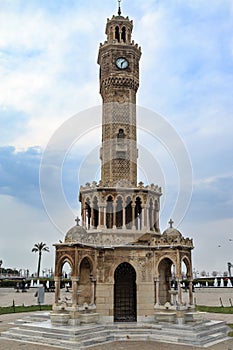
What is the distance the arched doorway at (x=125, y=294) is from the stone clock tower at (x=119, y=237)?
6 cm

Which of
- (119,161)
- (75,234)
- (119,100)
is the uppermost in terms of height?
(119,100)

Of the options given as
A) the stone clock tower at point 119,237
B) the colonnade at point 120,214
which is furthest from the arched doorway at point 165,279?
the colonnade at point 120,214

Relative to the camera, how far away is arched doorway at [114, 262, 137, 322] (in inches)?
888

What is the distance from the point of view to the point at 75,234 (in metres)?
21.7

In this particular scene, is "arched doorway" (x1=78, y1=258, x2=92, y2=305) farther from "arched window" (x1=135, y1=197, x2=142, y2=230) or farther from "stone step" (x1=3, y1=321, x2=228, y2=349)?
"arched window" (x1=135, y1=197, x2=142, y2=230)

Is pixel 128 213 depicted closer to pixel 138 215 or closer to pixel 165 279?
pixel 138 215

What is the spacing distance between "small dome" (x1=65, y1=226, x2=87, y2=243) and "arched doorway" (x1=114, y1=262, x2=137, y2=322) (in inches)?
132

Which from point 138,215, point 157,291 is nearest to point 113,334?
point 157,291

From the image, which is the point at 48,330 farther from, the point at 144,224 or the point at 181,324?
the point at 144,224

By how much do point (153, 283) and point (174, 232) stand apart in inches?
132

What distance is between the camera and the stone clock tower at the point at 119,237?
21.8m

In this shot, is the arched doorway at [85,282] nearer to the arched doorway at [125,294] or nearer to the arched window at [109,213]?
the arched doorway at [125,294]

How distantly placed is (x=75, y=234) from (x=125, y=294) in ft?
16.8

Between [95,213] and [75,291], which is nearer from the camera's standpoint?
[75,291]
